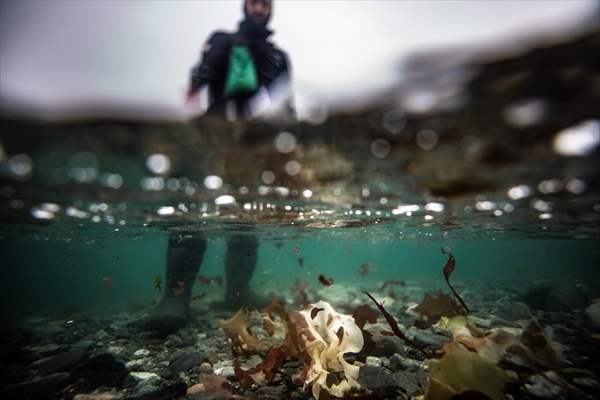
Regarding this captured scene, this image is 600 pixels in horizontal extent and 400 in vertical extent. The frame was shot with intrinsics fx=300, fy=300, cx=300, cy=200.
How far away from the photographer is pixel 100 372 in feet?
20.1

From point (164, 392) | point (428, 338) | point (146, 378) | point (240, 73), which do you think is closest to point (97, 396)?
point (146, 378)

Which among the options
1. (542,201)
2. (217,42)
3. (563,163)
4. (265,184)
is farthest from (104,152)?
(542,201)

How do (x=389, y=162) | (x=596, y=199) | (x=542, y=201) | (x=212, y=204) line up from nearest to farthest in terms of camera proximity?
1. (x=389, y=162)
2. (x=596, y=199)
3. (x=542, y=201)
4. (x=212, y=204)

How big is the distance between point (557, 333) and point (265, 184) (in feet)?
27.4

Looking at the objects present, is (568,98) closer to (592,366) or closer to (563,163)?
(563,163)

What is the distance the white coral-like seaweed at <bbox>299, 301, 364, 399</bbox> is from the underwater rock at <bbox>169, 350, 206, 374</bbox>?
2.63 m

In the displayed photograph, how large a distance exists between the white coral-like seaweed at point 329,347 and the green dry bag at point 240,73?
389 cm

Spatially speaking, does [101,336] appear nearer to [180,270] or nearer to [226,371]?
[180,270]

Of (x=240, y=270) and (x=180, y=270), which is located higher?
(x=180, y=270)

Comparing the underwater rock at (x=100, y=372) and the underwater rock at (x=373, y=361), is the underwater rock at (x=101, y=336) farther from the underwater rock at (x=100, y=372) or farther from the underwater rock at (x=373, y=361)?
the underwater rock at (x=373, y=361)

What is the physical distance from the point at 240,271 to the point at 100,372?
7204 millimetres

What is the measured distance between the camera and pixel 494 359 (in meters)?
3.76

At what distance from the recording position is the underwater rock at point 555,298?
1116 cm

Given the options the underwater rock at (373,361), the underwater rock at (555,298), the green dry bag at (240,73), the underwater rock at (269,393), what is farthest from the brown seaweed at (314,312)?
the underwater rock at (555,298)
